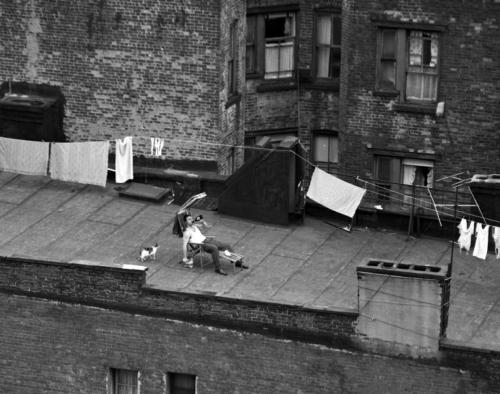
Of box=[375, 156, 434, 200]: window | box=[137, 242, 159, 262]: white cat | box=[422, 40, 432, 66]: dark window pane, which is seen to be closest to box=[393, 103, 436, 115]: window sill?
box=[422, 40, 432, 66]: dark window pane

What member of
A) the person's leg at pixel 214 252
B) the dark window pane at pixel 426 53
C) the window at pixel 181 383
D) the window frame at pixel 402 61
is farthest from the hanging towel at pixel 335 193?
the window at pixel 181 383

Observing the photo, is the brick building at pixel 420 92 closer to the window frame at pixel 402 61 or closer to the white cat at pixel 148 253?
the window frame at pixel 402 61

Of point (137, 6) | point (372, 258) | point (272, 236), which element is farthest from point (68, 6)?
point (372, 258)

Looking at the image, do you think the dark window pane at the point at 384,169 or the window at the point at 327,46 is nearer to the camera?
the dark window pane at the point at 384,169

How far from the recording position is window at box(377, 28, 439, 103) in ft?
143

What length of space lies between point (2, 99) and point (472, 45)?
11.8m

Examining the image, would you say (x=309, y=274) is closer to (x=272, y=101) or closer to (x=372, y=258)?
(x=372, y=258)

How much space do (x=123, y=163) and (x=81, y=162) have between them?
101cm

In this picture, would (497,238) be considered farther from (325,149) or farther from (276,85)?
(276,85)

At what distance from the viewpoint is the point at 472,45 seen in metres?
43.0

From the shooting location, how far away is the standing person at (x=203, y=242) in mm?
36500

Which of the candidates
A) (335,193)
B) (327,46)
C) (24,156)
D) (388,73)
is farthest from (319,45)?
(24,156)

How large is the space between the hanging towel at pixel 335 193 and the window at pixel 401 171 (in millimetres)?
5045

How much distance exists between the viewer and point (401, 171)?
147 feet
